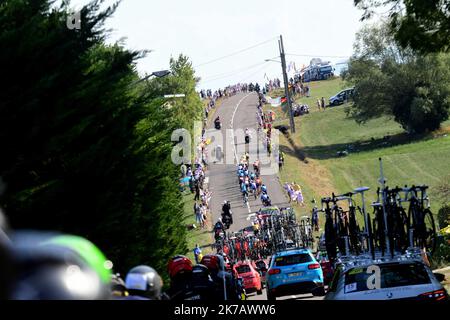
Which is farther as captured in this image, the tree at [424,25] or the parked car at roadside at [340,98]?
the parked car at roadside at [340,98]

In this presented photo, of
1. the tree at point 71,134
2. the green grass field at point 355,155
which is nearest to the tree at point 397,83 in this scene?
the green grass field at point 355,155

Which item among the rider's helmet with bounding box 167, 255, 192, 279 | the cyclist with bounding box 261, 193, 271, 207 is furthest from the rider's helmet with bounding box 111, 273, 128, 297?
the cyclist with bounding box 261, 193, 271, 207

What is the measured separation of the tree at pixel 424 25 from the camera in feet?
61.9

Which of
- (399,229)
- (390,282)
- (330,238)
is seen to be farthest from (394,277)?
(330,238)

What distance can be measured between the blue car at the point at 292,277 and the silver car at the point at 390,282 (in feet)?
39.5

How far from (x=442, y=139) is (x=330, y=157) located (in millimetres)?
9747

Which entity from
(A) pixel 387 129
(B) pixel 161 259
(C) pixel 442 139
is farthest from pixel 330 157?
(B) pixel 161 259

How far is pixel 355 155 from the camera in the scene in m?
86.1

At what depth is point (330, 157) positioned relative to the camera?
285ft

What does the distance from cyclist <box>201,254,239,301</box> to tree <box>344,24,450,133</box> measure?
76665 mm

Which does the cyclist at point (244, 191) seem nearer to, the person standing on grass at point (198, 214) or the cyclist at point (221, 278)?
the person standing on grass at point (198, 214)

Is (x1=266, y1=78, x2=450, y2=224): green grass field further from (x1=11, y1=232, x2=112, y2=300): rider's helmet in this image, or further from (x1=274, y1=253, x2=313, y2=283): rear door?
(x1=11, y1=232, x2=112, y2=300): rider's helmet

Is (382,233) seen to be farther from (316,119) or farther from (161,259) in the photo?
(316,119)

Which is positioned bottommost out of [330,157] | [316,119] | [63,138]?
[63,138]
